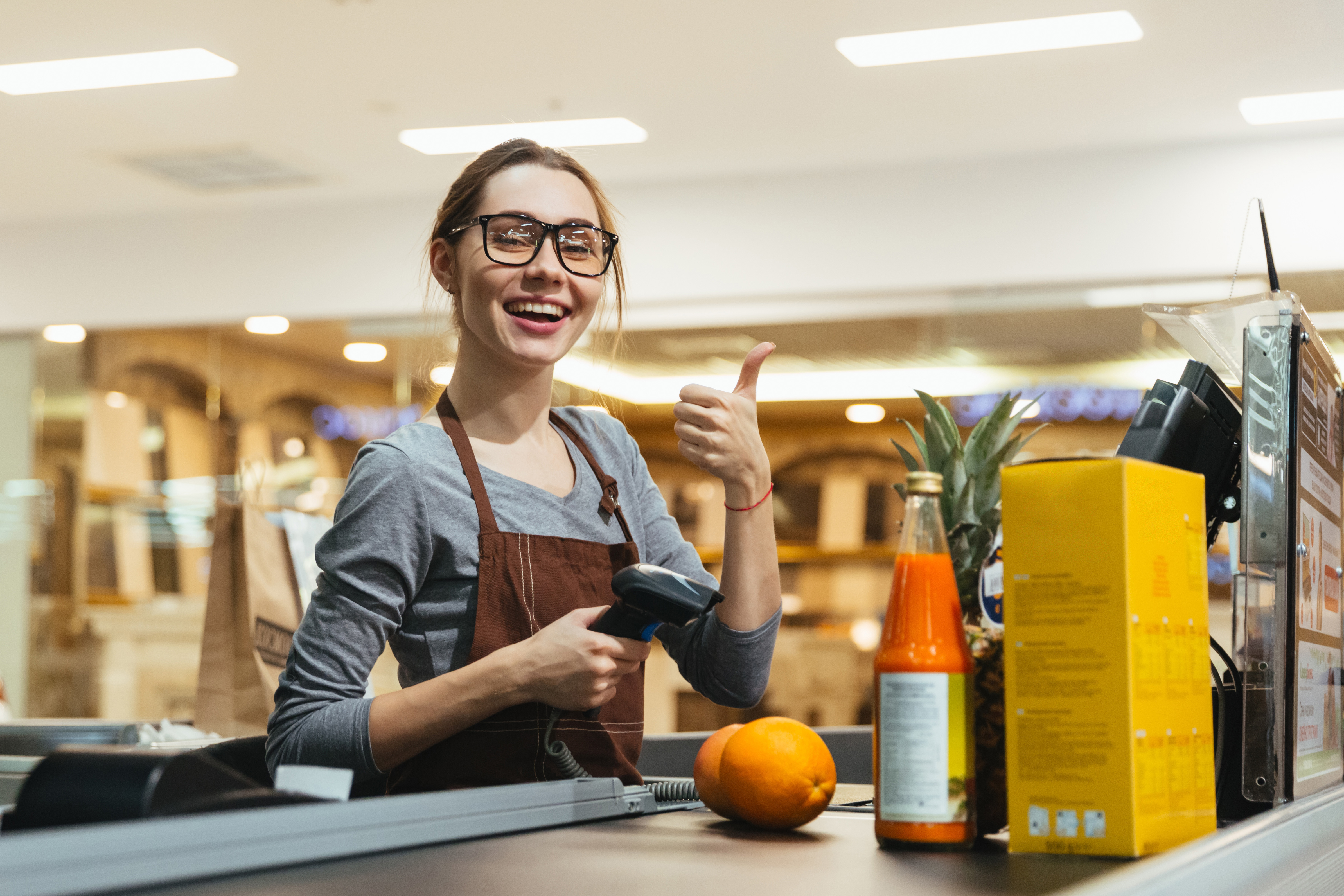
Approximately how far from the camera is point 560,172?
53.2 inches

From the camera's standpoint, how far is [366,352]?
5.91 meters

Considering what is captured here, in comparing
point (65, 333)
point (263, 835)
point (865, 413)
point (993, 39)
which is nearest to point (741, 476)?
point (263, 835)

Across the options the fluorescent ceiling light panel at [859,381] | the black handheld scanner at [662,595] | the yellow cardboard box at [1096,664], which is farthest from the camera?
the fluorescent ceiling light panel at [859,381]

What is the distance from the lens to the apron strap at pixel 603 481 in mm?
1355

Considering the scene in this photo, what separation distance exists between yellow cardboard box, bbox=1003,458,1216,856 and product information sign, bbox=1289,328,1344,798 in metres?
0.24

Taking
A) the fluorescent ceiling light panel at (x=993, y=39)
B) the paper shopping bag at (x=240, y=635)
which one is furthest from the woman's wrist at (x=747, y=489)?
the fluorescent ceiling light panel at (x=993, y=39)

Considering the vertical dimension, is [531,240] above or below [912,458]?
above

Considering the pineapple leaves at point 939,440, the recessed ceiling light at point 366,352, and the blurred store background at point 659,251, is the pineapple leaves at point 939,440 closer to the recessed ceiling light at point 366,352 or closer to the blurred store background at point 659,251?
the blurred store background at point 659,251

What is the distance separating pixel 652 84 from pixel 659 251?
43.9 inches

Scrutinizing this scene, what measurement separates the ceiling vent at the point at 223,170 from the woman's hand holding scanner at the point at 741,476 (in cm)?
453

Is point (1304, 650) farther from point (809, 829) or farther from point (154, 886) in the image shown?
point (154, 886)

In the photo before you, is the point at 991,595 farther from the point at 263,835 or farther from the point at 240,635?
the point at 240,635

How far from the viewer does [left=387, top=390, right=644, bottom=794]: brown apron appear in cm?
114

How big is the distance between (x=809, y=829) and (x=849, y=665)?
480 cm
